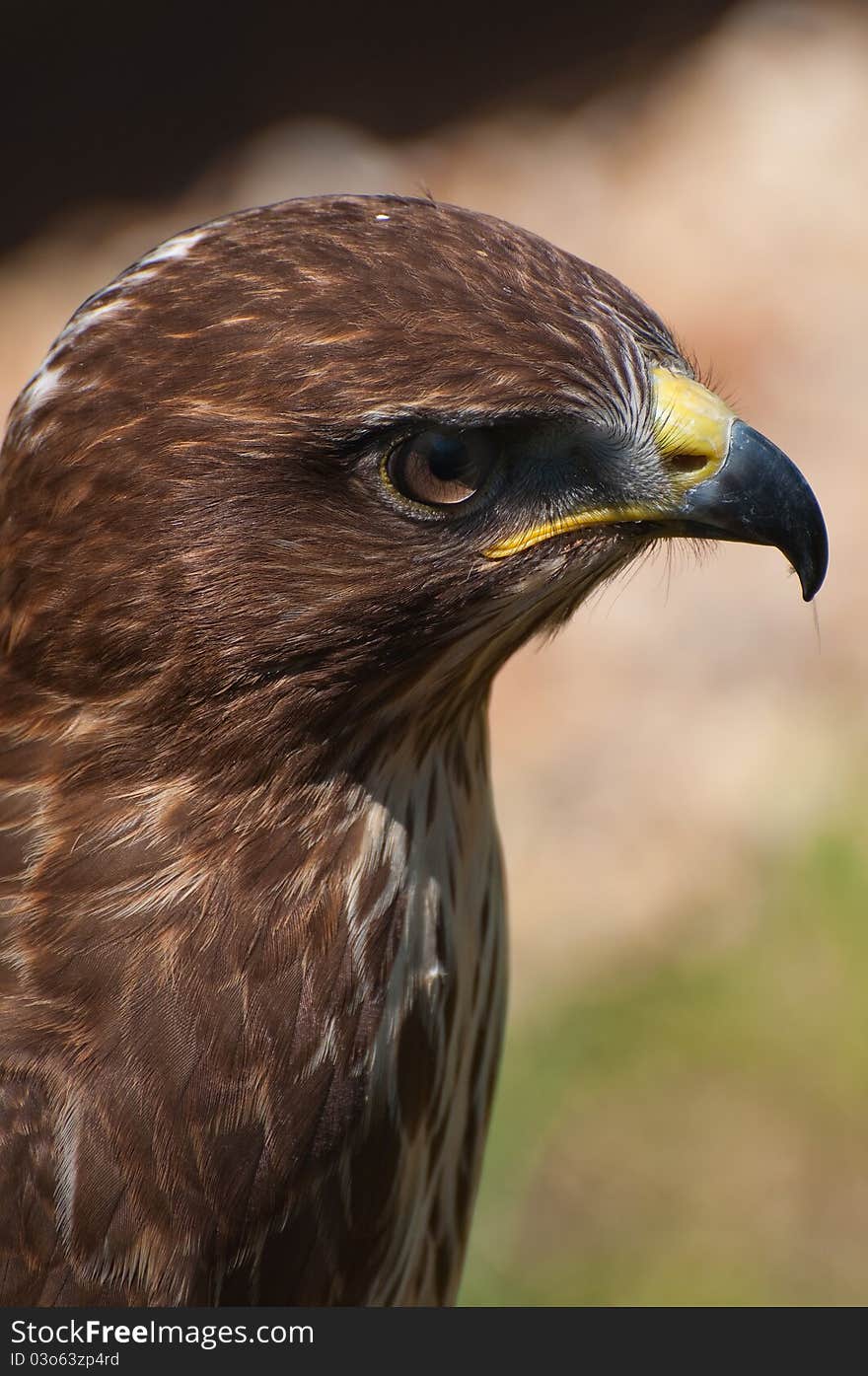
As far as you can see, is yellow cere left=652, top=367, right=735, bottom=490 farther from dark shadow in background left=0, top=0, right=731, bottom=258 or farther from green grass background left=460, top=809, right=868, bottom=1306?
dark shadow in background left=0, top=0, right=731, bottom=258

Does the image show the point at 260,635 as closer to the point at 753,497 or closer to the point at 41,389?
the point at 41,389

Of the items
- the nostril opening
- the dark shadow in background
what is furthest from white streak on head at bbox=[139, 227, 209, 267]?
→ the dark shadow in background

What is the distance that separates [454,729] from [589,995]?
9.48 ft

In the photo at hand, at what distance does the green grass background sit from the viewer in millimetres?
4609

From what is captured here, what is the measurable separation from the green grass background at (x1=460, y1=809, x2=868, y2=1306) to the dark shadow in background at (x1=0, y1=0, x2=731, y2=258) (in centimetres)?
451

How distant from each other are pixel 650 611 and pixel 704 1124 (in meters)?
2.02

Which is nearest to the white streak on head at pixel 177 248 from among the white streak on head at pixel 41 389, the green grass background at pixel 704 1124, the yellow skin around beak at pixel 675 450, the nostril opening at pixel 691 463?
the white streak on head at pixel 41 389

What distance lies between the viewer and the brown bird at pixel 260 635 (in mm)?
2219

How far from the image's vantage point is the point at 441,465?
7.32 feet

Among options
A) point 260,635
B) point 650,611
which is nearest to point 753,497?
point 260,635

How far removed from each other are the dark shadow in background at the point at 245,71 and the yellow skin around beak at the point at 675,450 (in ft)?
20.7

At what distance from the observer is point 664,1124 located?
500 cm

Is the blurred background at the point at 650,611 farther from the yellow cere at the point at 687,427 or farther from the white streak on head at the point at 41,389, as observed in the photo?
the white streak on head at the point at 41,389

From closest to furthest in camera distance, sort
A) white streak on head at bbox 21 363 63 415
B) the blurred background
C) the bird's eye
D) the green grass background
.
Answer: the bird's eye, white streak on head at bbox 21 363 63 415, the green grass background, the blurred background
